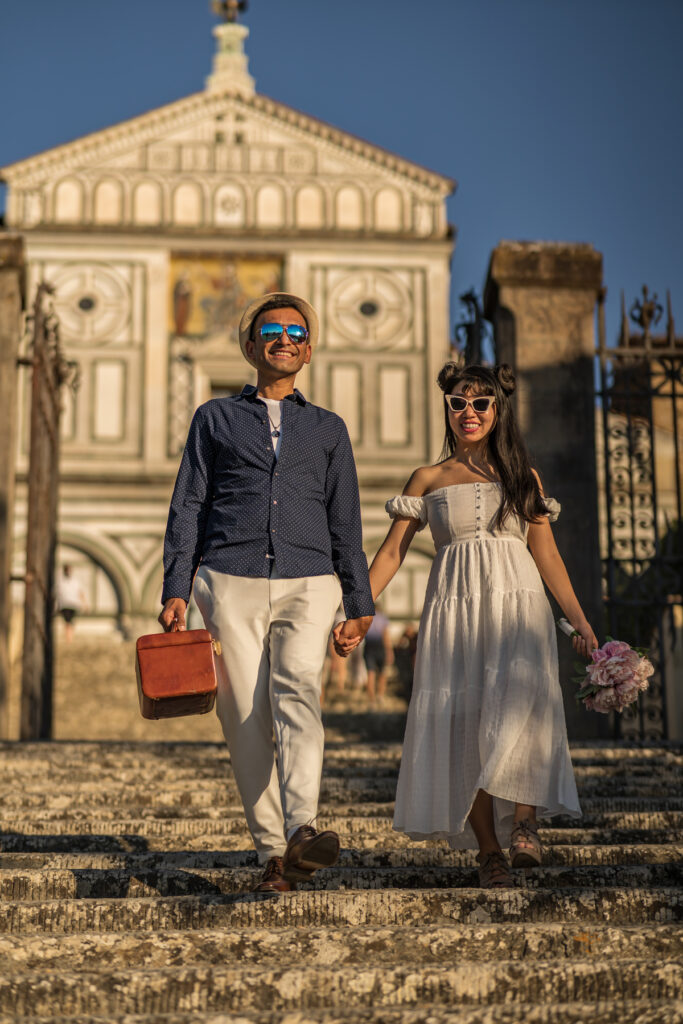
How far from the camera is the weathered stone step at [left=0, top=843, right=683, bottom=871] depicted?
170 inches

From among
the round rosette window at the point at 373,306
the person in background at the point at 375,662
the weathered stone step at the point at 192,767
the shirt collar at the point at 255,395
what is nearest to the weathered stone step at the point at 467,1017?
the shirt collar at the point at 255,395

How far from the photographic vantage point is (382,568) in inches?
171

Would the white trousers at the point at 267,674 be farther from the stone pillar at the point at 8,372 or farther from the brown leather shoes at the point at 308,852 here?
the stone pillar at the point at 8,372

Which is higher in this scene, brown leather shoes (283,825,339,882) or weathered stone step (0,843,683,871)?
brown leather shoes (283,825,339,882)

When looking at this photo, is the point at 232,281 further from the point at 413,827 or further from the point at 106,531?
the point at 413,827

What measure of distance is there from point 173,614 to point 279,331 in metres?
0.87

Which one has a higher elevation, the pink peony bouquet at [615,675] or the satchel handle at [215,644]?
the satchel handle at [215,644]

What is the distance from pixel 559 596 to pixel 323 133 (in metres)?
23.5

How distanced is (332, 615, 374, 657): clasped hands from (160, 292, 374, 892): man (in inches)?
0.4

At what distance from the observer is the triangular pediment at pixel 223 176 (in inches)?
1027

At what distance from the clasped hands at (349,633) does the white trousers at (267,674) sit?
0.03m

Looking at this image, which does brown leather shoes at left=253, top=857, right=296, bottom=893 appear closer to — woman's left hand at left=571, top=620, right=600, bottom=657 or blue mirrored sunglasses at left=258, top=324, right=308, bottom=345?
woman's left hand at left=571, top=620, right=600, bottom=657

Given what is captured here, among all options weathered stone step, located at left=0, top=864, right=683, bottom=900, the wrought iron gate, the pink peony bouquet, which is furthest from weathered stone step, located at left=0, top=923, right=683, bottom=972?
the wrought iron gate

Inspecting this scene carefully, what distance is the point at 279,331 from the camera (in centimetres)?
412
